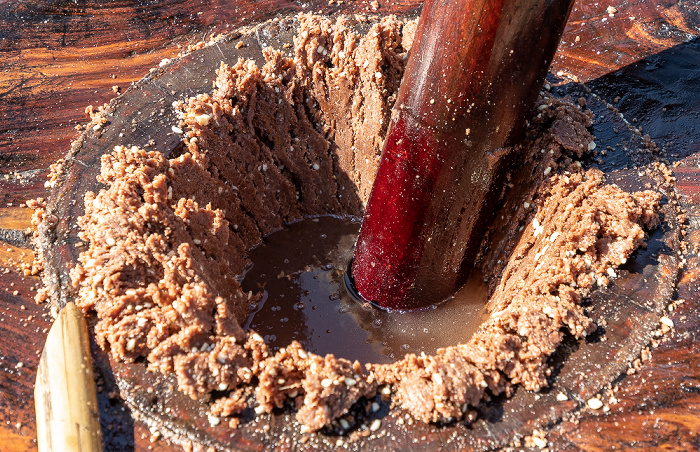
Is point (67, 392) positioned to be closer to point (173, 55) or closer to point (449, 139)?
point (449, 139)

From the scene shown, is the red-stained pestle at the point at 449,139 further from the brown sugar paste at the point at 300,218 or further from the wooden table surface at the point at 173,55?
the wooden table surface at the point at 173,55

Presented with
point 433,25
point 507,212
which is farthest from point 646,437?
point 433,25

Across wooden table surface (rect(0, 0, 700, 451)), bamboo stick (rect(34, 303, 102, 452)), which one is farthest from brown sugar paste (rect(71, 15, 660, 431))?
wooden table surface (rect(0, 0, 700, 451))

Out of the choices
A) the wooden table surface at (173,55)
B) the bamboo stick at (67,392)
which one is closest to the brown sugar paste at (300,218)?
the bamboo stick at (67,392)

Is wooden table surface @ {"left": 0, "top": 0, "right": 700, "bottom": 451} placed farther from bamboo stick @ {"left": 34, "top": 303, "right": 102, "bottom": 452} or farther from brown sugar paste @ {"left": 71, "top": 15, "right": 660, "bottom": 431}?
brown sugar paste @ {"left": 71, "top": 15, "right": 660, "bottom": 431}

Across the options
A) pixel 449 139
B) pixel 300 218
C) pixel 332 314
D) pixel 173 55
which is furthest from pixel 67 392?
pixel 173 55
